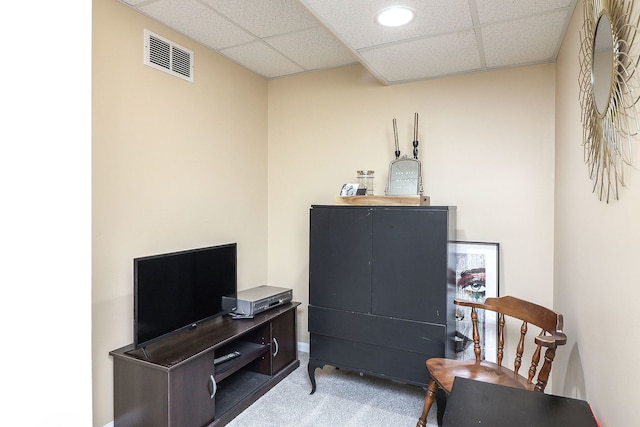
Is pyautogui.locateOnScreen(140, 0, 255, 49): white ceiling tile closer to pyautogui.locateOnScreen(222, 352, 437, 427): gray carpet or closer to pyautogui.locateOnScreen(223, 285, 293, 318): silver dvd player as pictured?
pyautogui.locateOnScreen(223, 285, 293, 318): silver dvd player

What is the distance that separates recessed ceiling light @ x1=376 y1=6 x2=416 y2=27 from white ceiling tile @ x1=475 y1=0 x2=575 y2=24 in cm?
33

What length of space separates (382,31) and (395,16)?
0.16 metres

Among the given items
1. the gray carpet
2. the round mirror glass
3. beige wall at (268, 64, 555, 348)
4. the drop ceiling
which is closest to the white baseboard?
beige wall at (268, 64, 555, 348)

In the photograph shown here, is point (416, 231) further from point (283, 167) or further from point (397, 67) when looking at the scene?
point (283, 167)

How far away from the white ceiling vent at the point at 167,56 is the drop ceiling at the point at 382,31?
12 centimetres

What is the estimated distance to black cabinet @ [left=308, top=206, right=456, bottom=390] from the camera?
7.45ft

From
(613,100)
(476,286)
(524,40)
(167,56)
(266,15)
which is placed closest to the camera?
(613,100)

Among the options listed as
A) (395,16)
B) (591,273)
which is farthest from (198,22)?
(591,273)

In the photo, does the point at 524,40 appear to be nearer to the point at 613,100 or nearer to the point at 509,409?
the point at 613,100

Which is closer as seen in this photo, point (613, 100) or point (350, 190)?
point (613, 100)

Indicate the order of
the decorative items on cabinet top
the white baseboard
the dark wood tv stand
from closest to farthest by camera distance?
the dark wood tv stand
the decorative items on cabinet top
the white baseboard

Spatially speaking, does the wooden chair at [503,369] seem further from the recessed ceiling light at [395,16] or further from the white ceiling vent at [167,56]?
the white ceiling vent at [167,56]

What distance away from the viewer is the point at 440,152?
2.85 metres
